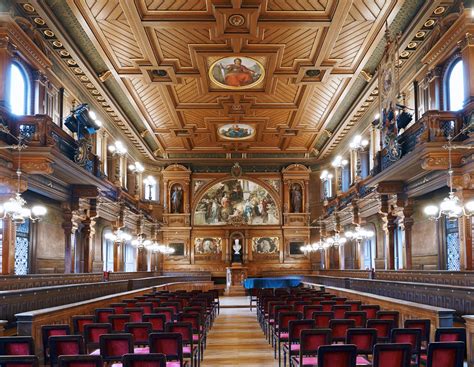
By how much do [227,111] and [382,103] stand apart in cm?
987

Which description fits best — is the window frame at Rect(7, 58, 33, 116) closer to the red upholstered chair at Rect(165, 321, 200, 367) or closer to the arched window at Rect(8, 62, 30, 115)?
the arched window at Rect(8, 62, 30, 115)

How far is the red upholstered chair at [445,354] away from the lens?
5.38 meters

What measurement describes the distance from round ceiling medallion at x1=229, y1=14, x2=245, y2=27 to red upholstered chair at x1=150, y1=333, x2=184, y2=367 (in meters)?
11.9

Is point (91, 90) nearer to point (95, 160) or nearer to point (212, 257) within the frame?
point (95, 160)

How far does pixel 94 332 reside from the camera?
782 centimetres

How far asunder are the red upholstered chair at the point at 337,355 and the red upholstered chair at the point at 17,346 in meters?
3.06

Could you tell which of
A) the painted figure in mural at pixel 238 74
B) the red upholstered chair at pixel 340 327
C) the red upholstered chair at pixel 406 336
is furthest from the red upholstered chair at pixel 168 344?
the painted figure in mural at pixel 238 74

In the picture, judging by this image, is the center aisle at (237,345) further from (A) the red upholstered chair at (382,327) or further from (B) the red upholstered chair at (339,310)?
(A) the red upholstered chair at (382,327)

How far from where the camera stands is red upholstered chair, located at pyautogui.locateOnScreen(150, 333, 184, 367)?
A: 261 inches

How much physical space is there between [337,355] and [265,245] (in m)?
31.3

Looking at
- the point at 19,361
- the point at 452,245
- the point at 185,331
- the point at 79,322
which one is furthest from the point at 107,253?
the point at 19,361

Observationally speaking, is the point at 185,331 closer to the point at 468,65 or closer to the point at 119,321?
the point at 119,321

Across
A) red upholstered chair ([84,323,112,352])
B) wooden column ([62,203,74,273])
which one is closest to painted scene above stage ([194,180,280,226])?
wooden column ([62,203,74,273])

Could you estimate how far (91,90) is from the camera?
22.5 m
